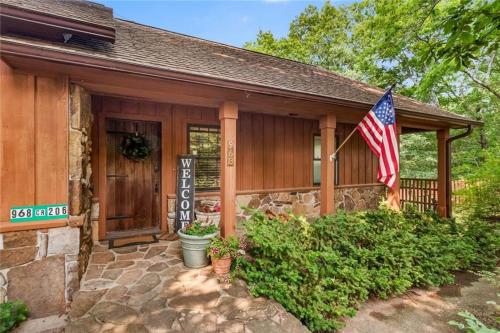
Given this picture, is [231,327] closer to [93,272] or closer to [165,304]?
[165,304]

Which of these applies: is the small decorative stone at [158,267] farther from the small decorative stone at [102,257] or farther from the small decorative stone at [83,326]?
the small decorative stone at [83,326]

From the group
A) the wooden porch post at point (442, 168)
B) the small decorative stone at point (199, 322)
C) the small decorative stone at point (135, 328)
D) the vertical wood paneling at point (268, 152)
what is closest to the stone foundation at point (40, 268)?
the small decorative stone at point (135, 328)

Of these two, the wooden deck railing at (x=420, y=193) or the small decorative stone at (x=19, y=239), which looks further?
the wooden deck railing at (x=420, y=193)

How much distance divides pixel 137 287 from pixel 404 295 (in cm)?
359

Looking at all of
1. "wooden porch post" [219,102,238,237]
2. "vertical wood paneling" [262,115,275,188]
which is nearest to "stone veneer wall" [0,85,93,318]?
"wooden porch post" [219,102,238,237]

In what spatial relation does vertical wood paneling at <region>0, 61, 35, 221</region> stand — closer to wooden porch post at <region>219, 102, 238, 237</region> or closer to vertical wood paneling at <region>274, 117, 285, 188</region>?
wooden porch post at <region>219, 102, 238, 237</region>

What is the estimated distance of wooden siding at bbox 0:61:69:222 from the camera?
2.49 m

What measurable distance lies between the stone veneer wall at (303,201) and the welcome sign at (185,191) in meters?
0.24

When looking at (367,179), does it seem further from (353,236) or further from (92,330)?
(92,330)

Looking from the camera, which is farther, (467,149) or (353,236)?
(467,149)

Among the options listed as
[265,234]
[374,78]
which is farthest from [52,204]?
[374,78]

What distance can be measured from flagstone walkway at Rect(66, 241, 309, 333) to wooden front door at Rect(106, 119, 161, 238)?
1.33 metres

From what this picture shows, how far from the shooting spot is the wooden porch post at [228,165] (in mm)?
3635

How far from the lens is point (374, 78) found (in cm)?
1371
